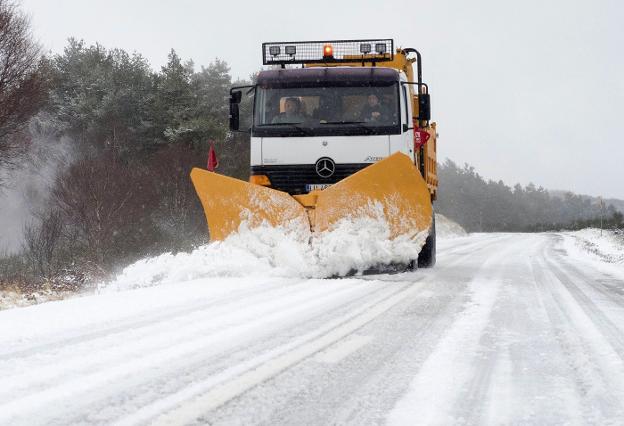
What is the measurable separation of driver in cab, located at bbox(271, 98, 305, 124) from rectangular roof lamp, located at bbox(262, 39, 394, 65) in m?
1.04

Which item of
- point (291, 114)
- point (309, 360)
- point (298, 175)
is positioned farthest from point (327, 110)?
point (309, 360)

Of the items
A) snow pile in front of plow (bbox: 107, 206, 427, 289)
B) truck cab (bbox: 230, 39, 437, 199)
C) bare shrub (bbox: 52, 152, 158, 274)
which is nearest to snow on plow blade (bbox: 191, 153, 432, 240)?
snow pile in front of plow (bbox: 107, 206, 427, 289)

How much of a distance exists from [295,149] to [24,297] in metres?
11.2

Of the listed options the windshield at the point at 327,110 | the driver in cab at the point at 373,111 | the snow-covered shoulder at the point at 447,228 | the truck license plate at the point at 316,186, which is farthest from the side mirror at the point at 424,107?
the snow-covered shoulder at the point at 447,228

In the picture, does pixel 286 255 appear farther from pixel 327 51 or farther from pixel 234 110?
pixel 327 51

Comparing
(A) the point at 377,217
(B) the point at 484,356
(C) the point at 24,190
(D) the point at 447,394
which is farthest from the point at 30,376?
(C) the point at 24,190

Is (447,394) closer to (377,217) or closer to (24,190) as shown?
(377,217)

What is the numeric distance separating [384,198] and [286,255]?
1.42 meters

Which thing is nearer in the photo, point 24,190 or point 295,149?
point 295,149

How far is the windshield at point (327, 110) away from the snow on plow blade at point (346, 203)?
89 centimetres

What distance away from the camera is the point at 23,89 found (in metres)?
23.0

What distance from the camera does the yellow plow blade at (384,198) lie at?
24.5 ft

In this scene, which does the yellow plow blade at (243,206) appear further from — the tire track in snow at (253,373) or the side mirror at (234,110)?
the tire track in snow at (253,373)

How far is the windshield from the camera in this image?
8188 mm
